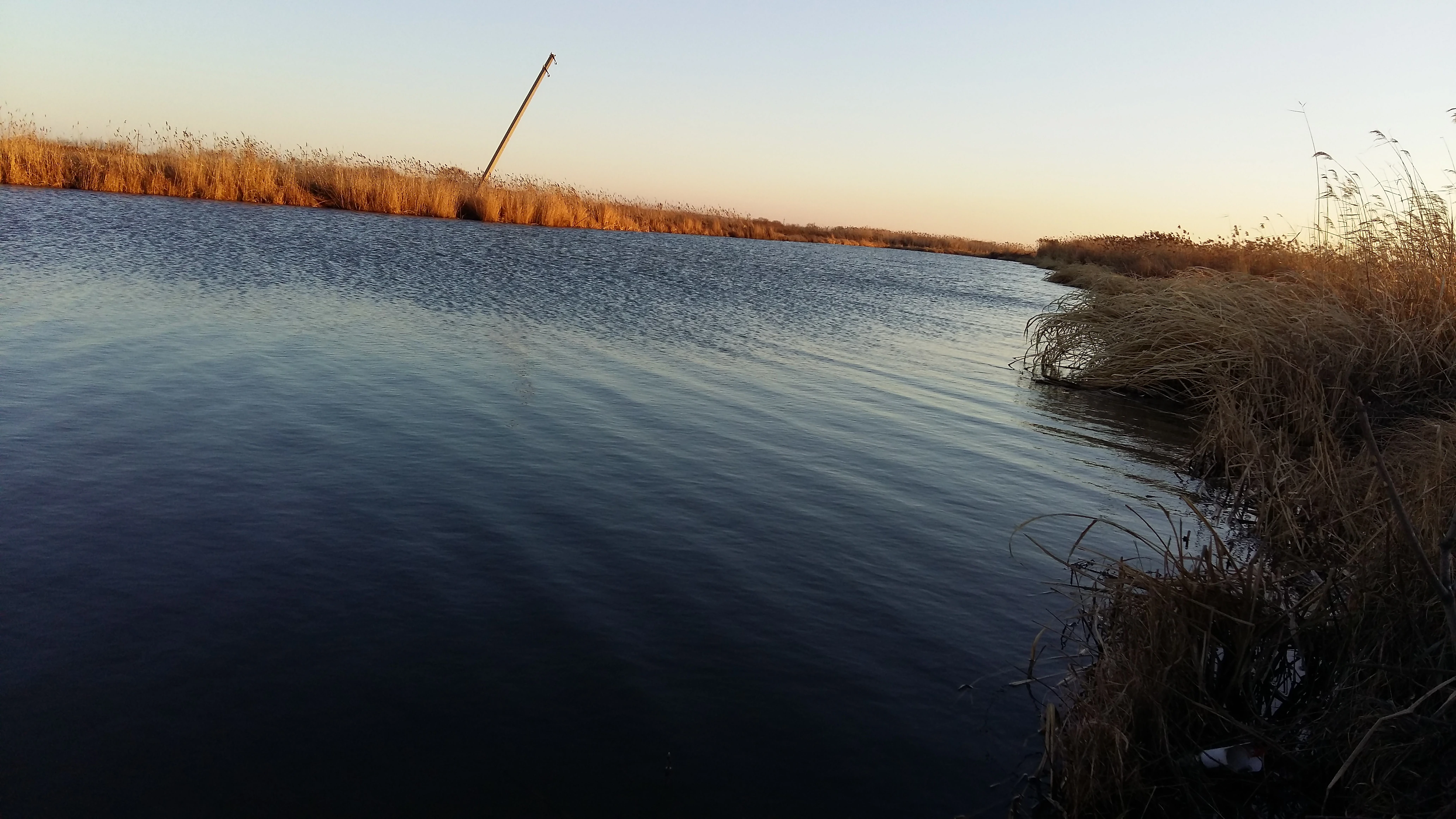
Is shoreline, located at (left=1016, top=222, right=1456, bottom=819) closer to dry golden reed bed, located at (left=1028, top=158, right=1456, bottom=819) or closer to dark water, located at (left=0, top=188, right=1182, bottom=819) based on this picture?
dry golden reed bed, located at (left=1028, top=158, right=1456, bottom=819)

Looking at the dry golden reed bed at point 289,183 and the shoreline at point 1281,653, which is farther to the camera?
the dry golden reed bed at point 289,183

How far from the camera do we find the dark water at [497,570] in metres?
3.46

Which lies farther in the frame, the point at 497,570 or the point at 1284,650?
the point at 497,570

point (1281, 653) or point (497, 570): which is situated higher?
point (1281, 653)

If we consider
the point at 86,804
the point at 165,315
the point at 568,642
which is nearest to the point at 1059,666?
the point at 568,642

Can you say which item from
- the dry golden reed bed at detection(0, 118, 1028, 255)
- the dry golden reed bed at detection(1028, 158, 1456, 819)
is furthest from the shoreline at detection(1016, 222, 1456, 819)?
the dry golden reed bed at detection(0, 118, 1028, 255)

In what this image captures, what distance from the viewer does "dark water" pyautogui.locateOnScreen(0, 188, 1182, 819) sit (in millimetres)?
3455

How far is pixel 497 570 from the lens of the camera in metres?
5.16

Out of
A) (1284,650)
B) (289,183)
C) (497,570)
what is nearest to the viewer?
(1284,650)

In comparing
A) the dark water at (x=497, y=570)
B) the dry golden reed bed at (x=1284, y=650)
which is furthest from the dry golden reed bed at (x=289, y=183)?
the dry golden reed bed at (x=1284, y=650)

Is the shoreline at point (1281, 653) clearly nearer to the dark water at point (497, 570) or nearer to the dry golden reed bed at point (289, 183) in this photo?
the dark water at point (497, 570)

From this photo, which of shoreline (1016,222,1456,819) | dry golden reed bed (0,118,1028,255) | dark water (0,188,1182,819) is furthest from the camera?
dry golden reed bed (0,118,1028,255)

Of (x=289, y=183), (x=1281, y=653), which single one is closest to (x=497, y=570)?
(x=1281, y=653)

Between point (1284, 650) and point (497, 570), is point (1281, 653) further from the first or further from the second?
point (497, 570)
